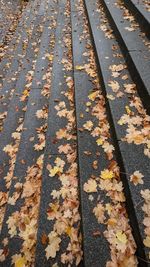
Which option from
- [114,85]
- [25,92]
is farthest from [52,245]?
[25,92]

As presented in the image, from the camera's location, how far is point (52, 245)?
2.66 metres

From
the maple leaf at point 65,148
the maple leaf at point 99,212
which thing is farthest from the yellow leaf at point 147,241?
the maple leaf at point 65,148

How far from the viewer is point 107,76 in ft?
14.1

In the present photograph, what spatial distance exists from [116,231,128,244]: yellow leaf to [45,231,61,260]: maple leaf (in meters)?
0.67

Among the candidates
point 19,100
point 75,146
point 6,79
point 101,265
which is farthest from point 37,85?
point 101,265

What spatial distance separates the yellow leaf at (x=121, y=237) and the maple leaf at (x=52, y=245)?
0.67 m

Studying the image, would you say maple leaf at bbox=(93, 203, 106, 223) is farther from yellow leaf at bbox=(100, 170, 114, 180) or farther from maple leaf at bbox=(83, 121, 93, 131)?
maple leaf at bbox=(83, 121, 93, 131)

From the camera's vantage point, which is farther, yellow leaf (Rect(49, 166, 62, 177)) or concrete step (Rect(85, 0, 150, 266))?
yellow leaf (Rect(49, 166, 62, 177))

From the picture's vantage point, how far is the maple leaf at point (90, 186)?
2906 millimetres

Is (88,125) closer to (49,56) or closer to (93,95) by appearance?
(93,95)

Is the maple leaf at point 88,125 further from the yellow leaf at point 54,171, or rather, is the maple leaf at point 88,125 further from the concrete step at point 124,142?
the yellow leaf at point 54,171

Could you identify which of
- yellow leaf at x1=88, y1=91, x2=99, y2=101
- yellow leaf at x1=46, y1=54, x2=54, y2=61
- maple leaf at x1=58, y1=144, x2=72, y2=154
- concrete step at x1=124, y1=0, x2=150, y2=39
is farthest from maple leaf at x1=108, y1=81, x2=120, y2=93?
yellow leaf at x1=46, y1=54, x2=54, y2=61

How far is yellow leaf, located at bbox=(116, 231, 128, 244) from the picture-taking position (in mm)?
2417

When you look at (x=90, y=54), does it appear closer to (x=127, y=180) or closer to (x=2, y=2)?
(x=127, y=180)
